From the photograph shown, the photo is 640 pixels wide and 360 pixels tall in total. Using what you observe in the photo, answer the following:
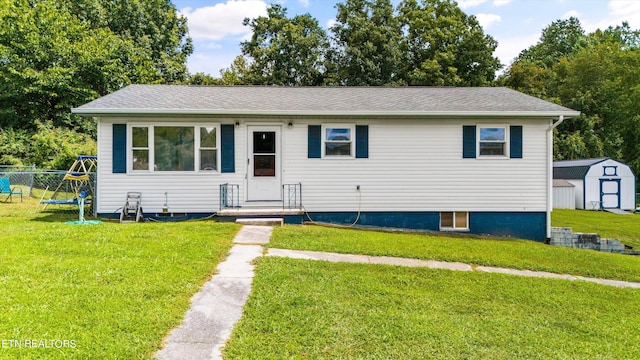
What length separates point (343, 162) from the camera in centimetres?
963

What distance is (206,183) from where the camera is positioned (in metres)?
9.42

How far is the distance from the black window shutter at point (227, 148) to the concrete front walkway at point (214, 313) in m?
3.70

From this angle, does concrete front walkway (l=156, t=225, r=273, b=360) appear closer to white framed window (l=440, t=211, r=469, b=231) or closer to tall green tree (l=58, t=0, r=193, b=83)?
white framed window (l=440, t=211, r=469, b=231)

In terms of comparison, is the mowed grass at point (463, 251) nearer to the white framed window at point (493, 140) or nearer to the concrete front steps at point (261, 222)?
the concrete front steps at point (261, 222)

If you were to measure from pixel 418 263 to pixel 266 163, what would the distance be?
4.70m

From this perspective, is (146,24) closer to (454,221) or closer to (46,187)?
(46,187)

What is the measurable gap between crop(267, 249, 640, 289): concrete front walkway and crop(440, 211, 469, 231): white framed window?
3.65 m

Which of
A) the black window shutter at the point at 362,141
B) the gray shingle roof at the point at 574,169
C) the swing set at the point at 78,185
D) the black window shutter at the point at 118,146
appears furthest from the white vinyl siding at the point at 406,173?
the gray shingle roof at the point at 574,169

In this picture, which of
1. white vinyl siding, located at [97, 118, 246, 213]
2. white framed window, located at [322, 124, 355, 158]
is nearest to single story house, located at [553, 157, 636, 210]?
white framed window, located at [322, 124, 355, 158]

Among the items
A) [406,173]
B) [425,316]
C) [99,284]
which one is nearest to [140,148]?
[99,284]

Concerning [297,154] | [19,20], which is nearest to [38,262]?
[297,154]

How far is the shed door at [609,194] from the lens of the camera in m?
19.3

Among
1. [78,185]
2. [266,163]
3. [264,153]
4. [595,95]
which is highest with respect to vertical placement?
[595,95]

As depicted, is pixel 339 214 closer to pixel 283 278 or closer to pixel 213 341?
pixel 283 278
